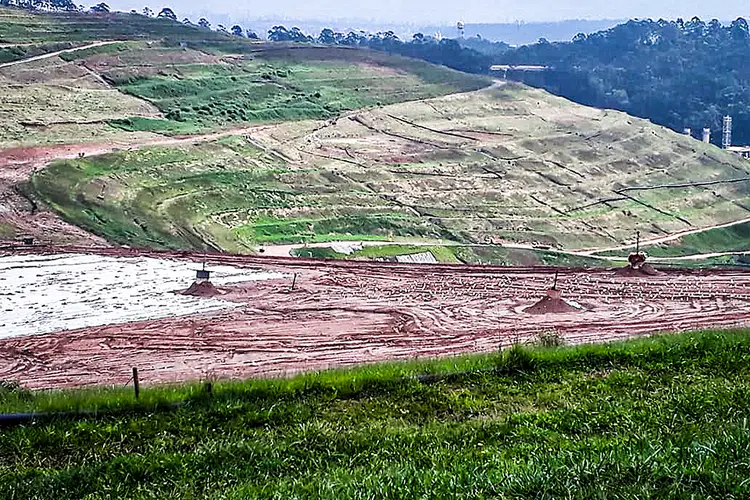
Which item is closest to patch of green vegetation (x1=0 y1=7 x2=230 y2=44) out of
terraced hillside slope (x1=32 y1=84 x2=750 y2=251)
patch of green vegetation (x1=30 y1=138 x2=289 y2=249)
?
terraced hillside slope (x1=32 y1=84 x2=750 y2=251)

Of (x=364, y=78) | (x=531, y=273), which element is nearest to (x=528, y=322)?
(x=531, y=273)

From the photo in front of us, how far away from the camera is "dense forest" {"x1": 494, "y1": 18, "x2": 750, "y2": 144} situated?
282 ft

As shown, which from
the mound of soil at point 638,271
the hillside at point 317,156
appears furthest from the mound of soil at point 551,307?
the hillside at point 317,156

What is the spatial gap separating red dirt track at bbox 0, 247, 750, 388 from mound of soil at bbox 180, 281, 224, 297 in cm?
27

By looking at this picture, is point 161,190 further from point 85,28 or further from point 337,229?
point 85,28

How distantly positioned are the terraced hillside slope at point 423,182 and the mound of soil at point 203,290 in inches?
337

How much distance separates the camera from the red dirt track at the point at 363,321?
13.5 meters

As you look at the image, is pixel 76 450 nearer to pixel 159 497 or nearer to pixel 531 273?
pixel 159 497

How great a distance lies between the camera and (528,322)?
1577 centimetres

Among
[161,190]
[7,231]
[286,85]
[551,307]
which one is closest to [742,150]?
[286,85]

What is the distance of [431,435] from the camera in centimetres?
695

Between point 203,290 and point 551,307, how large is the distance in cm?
677

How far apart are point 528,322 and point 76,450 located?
1020 centimetres

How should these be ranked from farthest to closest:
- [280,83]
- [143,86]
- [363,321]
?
[280,83] → [143,86] → [363,321]
